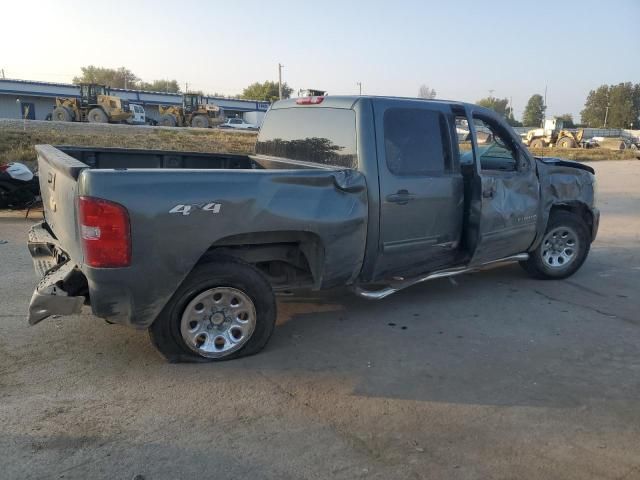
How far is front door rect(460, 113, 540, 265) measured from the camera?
5.30m

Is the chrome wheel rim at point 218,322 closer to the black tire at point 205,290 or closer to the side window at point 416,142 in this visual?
the black tire at point 205,290

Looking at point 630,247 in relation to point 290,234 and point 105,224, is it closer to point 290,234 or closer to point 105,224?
point 290,234

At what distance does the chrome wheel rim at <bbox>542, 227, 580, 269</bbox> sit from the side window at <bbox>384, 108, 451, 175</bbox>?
78.0 inches

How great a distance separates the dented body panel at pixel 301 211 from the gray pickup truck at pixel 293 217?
0.01 m

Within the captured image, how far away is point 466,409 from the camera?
138 inches

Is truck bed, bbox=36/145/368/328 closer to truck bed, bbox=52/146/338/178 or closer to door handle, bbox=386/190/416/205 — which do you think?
door handle, bbox=386/190/416/205

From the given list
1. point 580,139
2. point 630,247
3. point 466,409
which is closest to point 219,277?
point 466,409

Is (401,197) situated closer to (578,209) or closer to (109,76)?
(578,209)

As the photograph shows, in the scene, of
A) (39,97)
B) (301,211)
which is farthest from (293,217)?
(39,97)

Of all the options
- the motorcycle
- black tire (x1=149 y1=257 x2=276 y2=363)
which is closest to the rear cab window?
black tire (x1=149 y1=257 x2=276 y2=363)

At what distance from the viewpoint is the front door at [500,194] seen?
17.4 feet

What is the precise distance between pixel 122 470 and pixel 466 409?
206 centimetres

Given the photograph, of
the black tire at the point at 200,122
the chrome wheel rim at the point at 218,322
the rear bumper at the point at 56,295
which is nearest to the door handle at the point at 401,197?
the chrome wheel rim at the point at 218,322

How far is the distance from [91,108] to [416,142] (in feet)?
131
